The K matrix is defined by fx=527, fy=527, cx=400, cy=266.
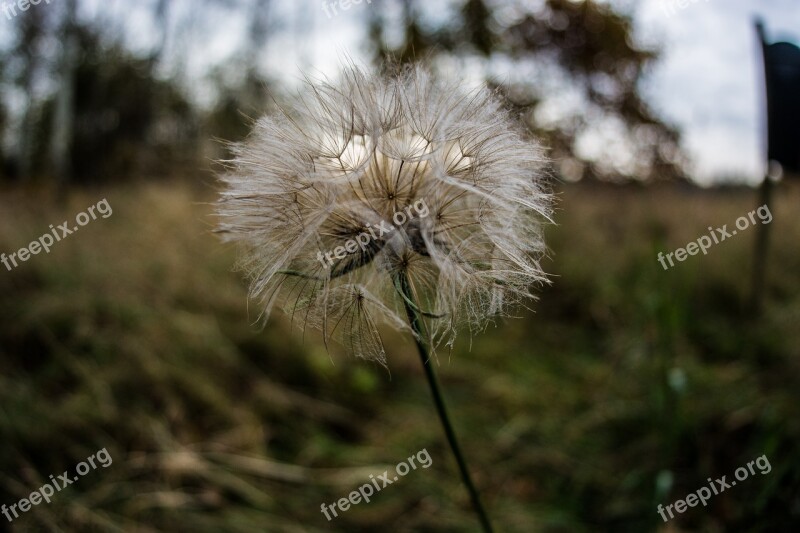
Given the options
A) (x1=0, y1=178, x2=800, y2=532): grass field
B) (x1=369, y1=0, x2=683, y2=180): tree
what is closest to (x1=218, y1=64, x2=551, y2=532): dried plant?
(x1=0, y1=178, x2=800, y2=532): grass field

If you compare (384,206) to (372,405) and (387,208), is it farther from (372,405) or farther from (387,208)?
(372,405)

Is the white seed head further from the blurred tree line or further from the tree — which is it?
the tree

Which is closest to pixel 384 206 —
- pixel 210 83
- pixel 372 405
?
pixel 372 405

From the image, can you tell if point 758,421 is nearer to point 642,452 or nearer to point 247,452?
point 642,452

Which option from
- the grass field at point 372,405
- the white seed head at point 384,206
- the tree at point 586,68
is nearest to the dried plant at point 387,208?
the white seed head at point 384,206

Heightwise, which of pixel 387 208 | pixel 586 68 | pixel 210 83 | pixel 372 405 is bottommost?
pixel 387 208

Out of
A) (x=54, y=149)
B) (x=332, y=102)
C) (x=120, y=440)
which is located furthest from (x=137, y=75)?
(x=332, y=102)
